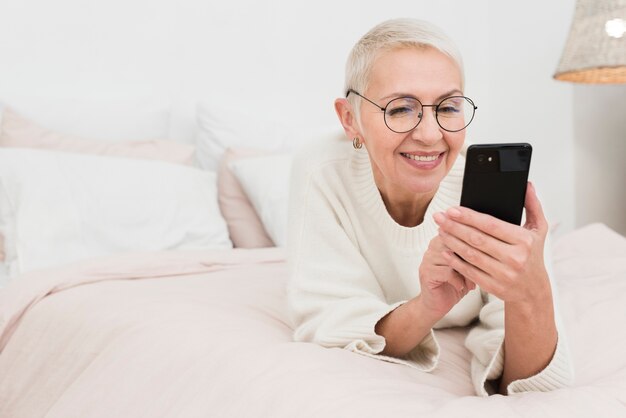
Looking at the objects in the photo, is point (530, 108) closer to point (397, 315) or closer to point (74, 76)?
point (74, 76)

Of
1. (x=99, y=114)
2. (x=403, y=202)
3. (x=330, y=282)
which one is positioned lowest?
(x=330, y=282)

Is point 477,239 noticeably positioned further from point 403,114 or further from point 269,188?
point 269,188

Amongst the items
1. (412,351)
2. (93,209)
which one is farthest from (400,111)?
(93,209)

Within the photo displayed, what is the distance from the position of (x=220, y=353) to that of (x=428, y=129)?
1.46 feet

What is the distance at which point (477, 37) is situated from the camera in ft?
11.2

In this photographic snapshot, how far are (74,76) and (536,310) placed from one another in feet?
6.39

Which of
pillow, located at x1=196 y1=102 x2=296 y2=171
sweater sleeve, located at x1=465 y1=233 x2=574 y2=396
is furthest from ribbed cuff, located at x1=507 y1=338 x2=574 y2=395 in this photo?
pillow, located at x1=196 y1=102 x2=296 y2=171

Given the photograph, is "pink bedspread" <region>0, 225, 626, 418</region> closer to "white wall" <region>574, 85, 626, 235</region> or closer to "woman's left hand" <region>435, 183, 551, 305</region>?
"woman's left hand" <region>435, 183, 551, 305</region>

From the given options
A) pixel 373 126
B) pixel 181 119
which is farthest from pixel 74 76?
pixel 373 126

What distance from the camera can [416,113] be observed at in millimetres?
1001

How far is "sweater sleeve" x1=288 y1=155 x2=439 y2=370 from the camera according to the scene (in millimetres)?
1041

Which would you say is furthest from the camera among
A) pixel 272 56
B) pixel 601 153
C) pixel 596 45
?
pixel 601 153

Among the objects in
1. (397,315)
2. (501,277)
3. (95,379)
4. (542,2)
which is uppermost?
(542,2)

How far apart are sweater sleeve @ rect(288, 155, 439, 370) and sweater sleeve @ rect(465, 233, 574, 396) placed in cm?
8
